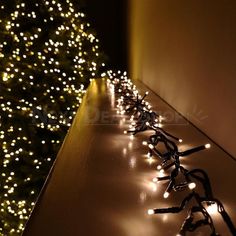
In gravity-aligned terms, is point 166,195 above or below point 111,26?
below

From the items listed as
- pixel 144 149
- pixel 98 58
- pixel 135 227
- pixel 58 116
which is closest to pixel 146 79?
pixel 98 58

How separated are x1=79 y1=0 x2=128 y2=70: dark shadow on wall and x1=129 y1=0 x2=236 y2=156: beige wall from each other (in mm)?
1925

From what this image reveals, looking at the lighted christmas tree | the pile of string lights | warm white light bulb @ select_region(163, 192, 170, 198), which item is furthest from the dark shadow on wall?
warm white light bulb @ select_region(163, 192, 170, 198)

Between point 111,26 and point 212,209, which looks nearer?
point 212,209

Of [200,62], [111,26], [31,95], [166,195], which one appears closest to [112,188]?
[166,195]

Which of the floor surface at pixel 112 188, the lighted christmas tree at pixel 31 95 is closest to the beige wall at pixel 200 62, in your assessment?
the floor surface at pixel 112 188

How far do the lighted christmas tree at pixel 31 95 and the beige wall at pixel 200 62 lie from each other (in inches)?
20.1

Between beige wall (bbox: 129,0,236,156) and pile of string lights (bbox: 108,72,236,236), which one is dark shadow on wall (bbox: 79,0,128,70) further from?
pile of string lights (bbox: 108,72,236,236)

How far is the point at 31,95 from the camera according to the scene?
1.67 metres

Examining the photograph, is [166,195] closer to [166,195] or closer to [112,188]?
[166,195]

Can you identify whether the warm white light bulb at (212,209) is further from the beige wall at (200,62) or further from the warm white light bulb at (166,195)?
the beige wall at (200,62)

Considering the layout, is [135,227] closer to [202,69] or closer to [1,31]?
[202,69]

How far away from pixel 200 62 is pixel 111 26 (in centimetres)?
294

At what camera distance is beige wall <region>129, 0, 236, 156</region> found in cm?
79
